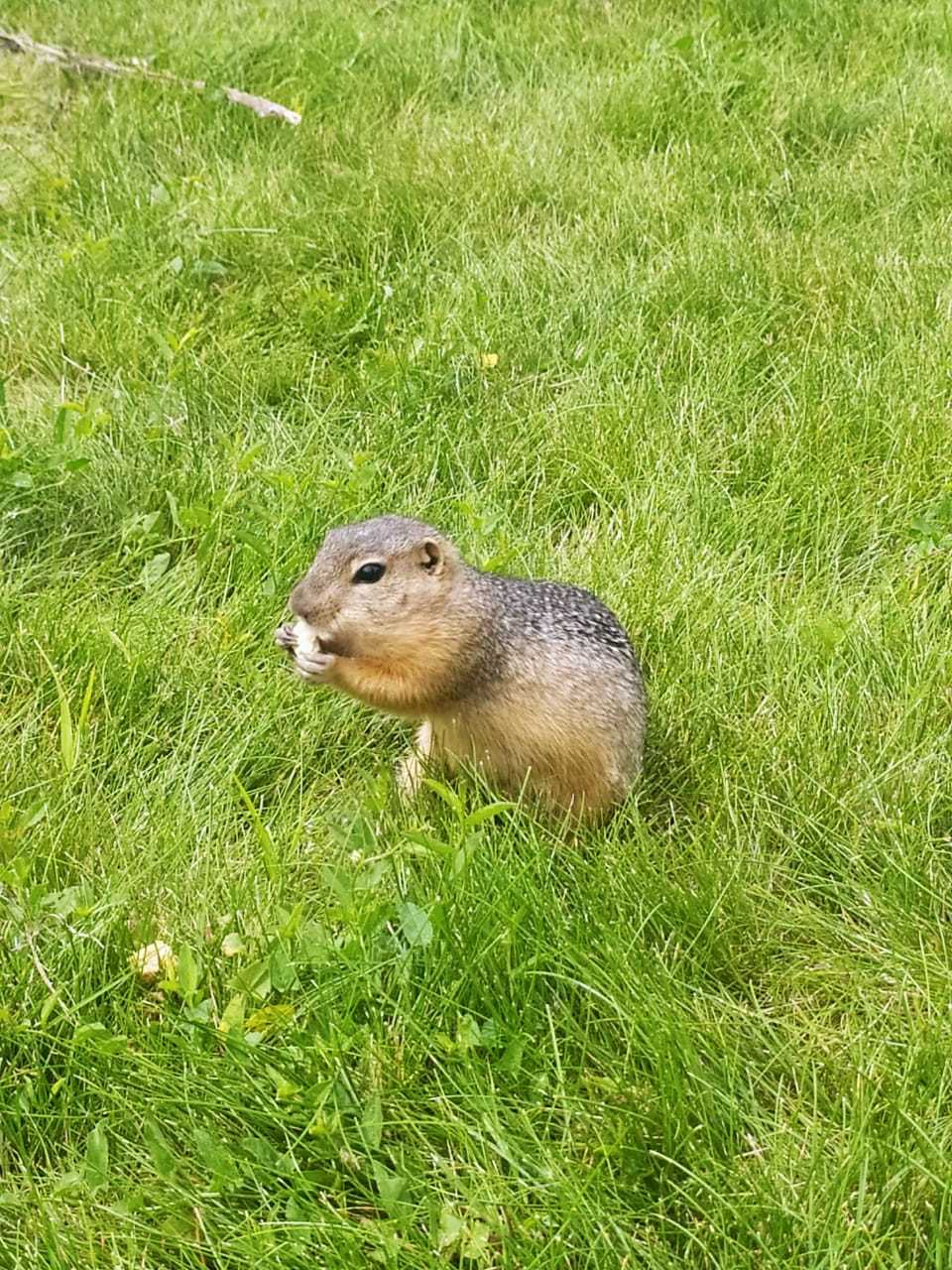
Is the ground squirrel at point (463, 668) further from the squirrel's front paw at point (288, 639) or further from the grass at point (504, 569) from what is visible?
the grass at point (504, 569)

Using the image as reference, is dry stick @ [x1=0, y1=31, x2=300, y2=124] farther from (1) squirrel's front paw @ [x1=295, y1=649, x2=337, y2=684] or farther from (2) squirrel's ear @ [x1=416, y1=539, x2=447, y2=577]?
(1) squirrel's front paw @ [x1=295, y1=649, x2=337, y2=684]

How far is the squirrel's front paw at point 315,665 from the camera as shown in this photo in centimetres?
257

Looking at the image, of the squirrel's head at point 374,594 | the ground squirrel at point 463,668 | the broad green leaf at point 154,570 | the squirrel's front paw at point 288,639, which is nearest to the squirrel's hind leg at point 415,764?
the ground squirrel at point 463,668

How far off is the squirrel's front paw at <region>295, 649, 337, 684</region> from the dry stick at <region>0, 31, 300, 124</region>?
11.9 ft

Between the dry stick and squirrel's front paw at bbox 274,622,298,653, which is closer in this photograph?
squirrel's front paw at bbox 274,622,298,653

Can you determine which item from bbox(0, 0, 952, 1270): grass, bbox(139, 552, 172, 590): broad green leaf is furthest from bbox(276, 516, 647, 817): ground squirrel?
bbox(139, 552, 172, 590): broad green leaf

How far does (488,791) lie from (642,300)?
2333 mm

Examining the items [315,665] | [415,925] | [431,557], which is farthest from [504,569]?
[415,925]

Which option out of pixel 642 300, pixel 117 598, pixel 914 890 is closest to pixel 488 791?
pixel 914 890

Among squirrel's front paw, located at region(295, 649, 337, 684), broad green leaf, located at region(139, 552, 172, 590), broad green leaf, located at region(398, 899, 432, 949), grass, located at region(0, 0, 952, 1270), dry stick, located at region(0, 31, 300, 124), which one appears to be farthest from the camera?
dry stick, located at region(0, 31, 300, 124)

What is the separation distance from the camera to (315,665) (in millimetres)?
2570

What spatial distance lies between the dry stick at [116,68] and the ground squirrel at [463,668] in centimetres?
349

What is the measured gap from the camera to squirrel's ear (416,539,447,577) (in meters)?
2.67

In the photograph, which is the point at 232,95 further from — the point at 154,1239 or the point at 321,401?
the point at 154,1239
